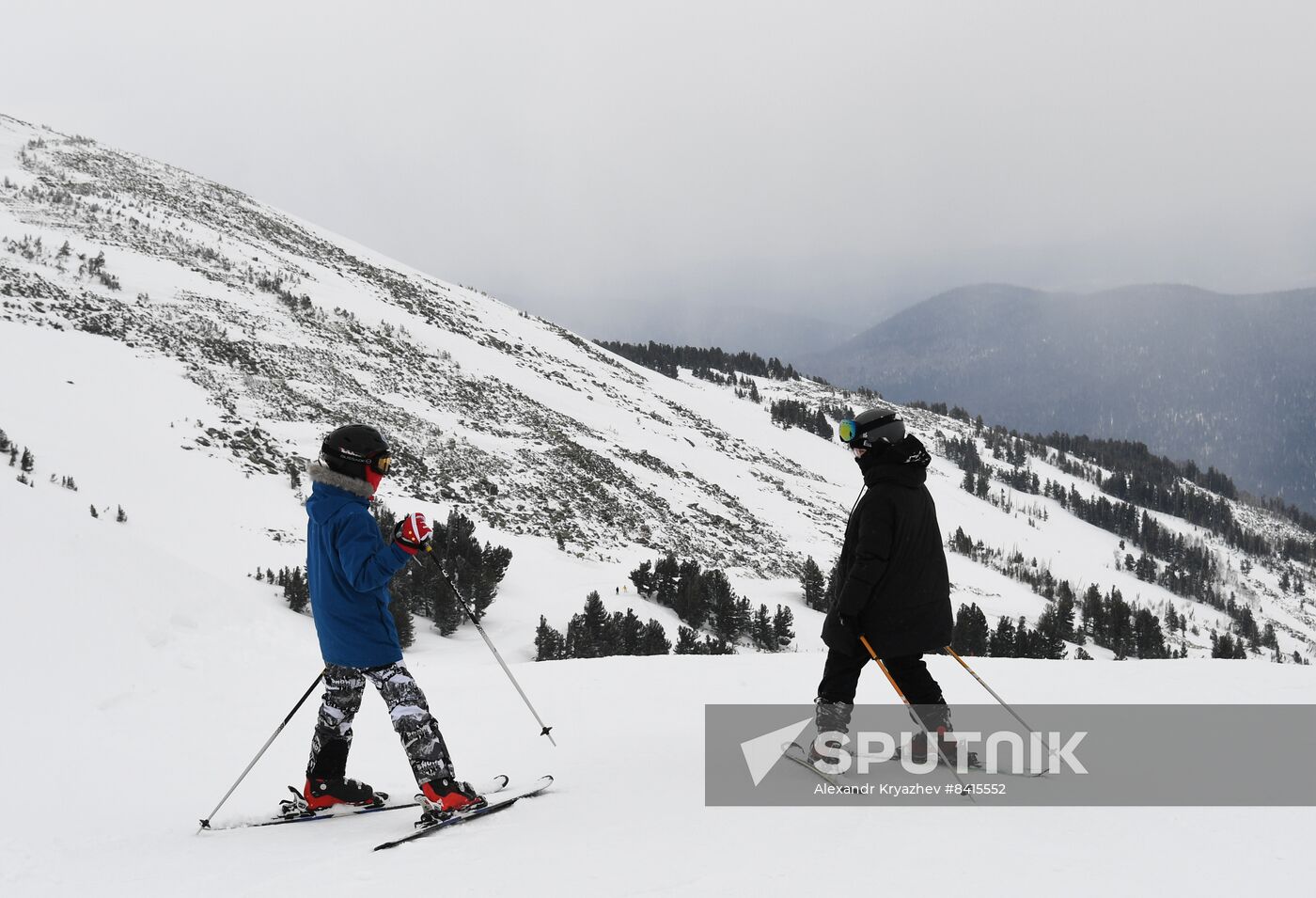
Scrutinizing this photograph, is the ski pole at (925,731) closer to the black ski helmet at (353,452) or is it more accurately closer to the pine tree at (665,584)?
the black ski helmet at (353,452)

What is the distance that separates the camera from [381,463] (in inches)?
159

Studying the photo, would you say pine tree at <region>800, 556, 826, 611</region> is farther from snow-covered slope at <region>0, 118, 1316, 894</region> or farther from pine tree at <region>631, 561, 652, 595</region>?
pine tree at <region>631, 561, 652, 595</region>

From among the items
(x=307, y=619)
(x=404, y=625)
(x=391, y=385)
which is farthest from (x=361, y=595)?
(x=391, y=385)

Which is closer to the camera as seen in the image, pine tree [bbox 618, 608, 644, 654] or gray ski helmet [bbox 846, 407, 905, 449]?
gray ski helmet [bbox 846, 407, 905, 449]

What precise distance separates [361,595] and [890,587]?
3.05 meters

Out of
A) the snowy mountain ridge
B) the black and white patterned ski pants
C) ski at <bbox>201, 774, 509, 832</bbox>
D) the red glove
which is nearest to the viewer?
the red glove

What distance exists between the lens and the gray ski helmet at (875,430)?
4.36 m

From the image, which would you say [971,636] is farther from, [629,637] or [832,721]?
[832,721]

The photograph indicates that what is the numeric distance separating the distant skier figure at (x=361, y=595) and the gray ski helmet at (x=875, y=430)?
2566 mm

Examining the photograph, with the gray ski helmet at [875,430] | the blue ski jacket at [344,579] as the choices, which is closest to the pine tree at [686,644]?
the gray ski helmet at [875,430]

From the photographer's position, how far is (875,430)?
436 cm

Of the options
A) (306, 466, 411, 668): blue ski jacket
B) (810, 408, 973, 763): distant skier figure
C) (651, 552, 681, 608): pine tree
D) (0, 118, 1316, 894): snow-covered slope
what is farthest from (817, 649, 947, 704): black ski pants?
(651, 552, 681, 608): pine tree

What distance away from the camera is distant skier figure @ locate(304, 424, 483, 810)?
3.74 m

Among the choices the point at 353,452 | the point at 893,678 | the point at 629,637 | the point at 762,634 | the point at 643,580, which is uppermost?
the point at 353,452
